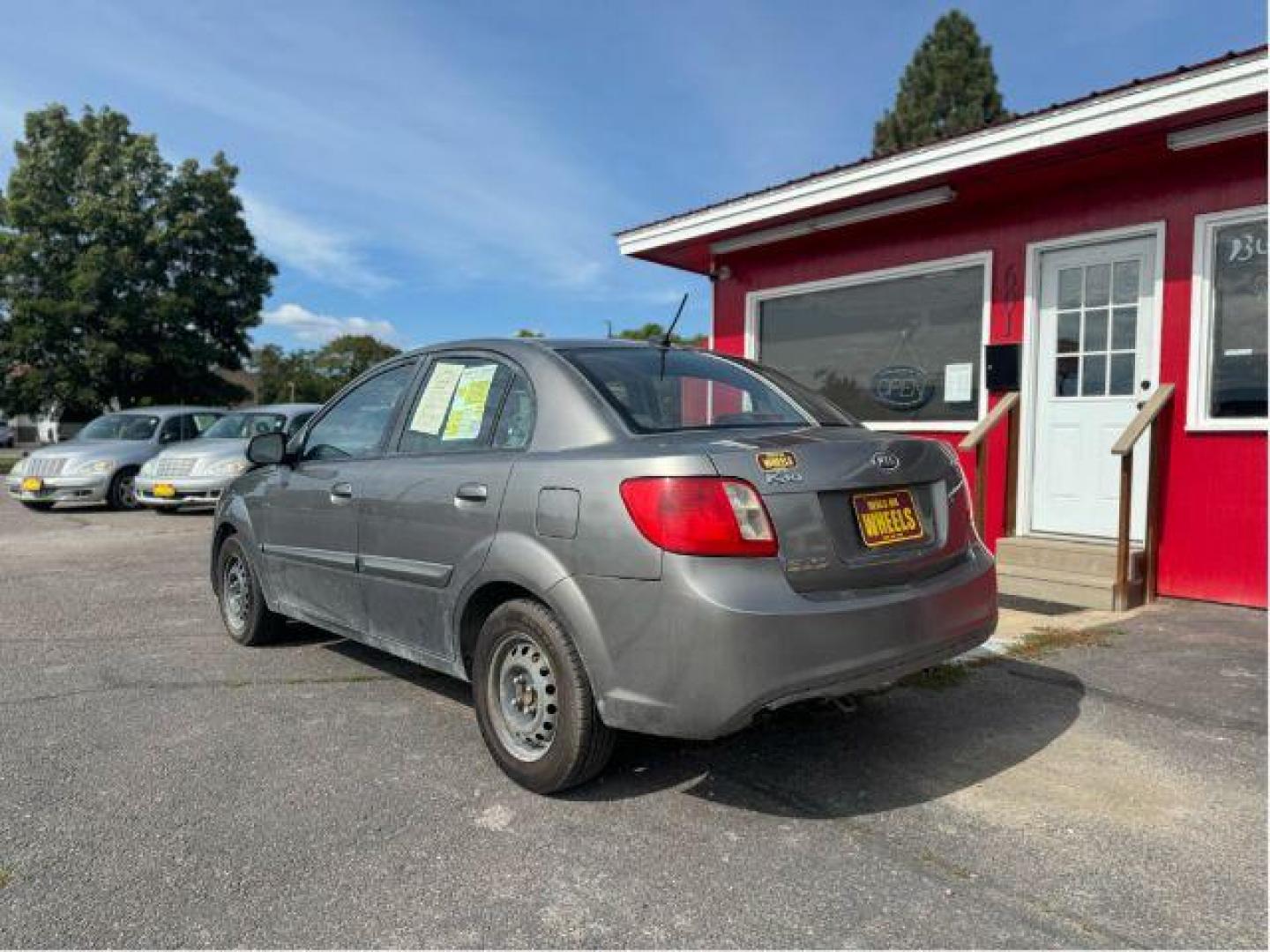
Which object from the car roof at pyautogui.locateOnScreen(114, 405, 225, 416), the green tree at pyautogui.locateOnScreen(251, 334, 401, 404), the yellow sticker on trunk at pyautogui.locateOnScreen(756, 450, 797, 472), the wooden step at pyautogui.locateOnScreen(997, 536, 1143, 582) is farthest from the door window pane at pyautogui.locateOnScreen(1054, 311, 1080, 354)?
the green tree at pyautogui.locateOnScreen(251, 334, 401, 404)

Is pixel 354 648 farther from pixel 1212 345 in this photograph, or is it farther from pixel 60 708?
pixel 1212 345

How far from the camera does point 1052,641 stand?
16.2ft

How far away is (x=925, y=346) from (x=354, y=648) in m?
5.43

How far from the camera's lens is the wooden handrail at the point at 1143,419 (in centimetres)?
552

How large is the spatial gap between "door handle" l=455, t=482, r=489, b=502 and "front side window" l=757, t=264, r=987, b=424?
4328 millimetres

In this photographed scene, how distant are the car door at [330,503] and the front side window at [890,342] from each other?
3952 mm

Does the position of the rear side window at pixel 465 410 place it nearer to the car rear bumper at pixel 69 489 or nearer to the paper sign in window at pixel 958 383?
the paper sign in window at pixel 958 383

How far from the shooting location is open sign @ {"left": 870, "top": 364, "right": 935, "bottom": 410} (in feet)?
25.5

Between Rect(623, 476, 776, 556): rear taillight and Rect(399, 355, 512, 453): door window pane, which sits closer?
Rect(623, 476, 776, 556): rear taillight

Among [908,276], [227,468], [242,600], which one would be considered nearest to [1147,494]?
[908,276]

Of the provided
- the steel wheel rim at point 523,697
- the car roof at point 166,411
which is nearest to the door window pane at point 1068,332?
the steel wheel rim at point 523,697

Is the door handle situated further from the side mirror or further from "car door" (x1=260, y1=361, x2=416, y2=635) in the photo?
the side mirror

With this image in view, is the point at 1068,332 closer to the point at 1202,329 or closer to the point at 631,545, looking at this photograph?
the point at 1202,329

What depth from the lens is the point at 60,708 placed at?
12.6ft
